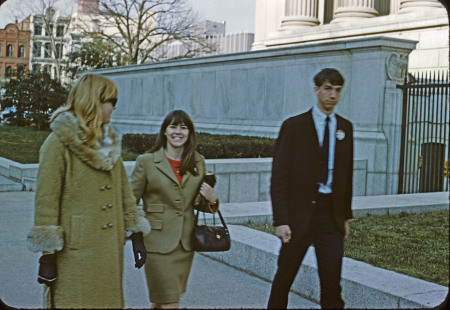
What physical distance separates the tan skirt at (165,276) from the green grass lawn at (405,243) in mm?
2678

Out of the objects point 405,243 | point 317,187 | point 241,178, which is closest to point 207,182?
point 317,187

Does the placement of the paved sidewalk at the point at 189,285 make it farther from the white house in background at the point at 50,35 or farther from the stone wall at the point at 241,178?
the white house in background at the point at 50,35

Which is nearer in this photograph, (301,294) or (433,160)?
(301,294)

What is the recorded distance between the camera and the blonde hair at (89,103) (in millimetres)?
3473

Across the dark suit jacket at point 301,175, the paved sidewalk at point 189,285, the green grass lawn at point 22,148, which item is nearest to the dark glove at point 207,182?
the dark suit jacket at point 301,175

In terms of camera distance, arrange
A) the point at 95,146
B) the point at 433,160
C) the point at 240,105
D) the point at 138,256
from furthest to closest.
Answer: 1. the point at 240,105
2. the point at 433,160
3. the point at 138,256
4. the point at 95,146

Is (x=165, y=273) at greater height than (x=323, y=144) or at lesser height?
lesser

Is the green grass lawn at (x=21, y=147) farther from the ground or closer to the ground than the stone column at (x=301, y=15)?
closer to the ground

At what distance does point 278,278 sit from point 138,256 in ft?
3.09

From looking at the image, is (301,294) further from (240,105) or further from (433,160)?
(240,105)

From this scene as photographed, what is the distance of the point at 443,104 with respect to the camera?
43.9 ft

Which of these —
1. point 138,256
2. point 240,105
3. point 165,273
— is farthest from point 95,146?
point 240,105

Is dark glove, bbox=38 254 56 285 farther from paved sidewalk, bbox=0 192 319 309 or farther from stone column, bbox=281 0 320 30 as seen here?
stone column, bbox=281 0 320 30

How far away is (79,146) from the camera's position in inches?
135
